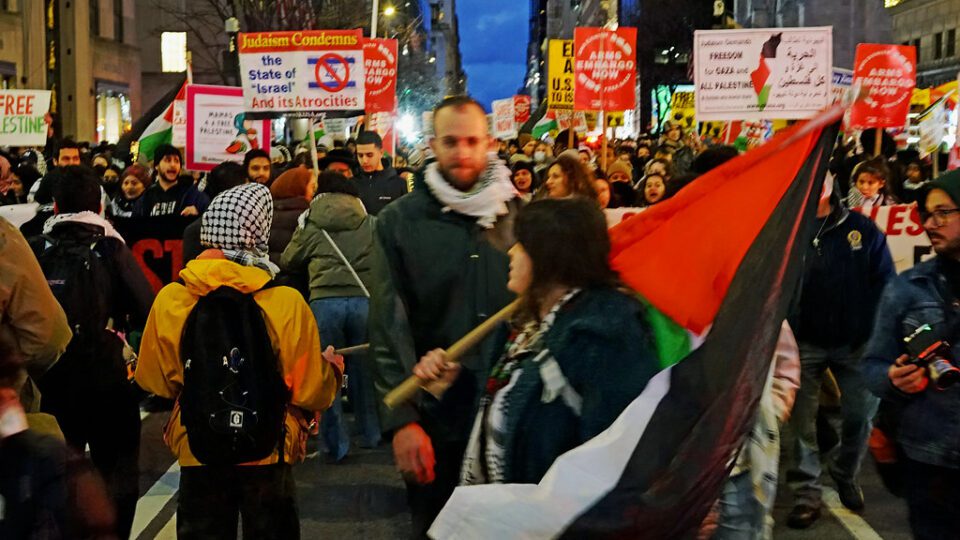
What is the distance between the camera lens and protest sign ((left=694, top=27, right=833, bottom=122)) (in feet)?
38.5

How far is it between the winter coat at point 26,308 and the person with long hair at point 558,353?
1.87 metres

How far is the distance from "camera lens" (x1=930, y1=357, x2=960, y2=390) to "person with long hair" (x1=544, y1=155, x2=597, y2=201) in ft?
11.8

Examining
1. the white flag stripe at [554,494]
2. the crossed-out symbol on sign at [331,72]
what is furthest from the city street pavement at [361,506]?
the crossed-out symbol on sign at [331,72]

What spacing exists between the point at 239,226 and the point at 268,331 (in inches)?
22.0

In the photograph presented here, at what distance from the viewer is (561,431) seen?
3.11m

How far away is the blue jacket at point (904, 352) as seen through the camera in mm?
4184

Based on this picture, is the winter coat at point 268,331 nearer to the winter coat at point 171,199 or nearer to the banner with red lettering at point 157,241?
the banner with red lettering at point 157,241

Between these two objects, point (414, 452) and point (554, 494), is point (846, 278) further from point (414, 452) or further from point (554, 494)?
point (554, 494)

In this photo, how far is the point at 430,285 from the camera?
14.4 feet

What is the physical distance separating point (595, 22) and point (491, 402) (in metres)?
103

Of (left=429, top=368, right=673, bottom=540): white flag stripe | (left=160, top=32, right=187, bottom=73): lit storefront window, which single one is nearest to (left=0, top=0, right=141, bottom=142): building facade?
(left=160, top=32, right=187, bottom=73): lit storefront window

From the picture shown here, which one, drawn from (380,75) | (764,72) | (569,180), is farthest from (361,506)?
(380,75)

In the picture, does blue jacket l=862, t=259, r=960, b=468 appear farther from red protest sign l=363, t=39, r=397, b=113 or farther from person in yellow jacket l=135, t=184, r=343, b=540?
red protest sign l=363, t=39, r=397, b=113

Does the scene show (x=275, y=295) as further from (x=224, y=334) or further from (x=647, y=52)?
(x=647, y=52)
